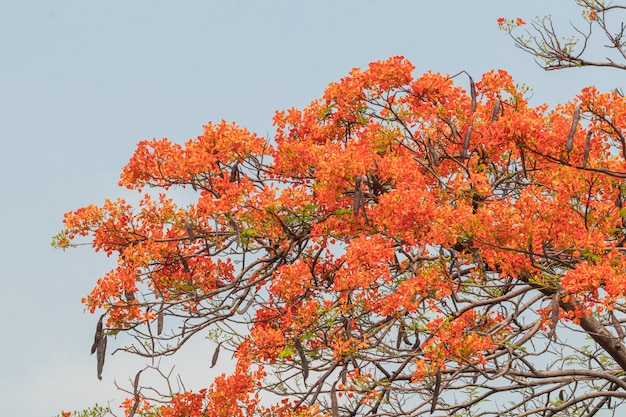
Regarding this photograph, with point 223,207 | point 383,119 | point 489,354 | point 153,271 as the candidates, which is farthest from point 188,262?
point 489,354

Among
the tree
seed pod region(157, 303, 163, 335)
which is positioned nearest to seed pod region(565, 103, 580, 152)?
the tree

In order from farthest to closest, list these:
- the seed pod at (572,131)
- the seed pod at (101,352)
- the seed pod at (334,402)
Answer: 1. the seed pod at (334,402)
2. the seed pod at (101,352)
3. the seed pod at (572,131)

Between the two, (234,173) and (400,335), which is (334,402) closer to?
(400,335)

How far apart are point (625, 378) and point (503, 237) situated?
283 cm

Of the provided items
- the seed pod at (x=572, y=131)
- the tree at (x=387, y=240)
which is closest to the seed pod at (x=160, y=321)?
the tree at (x=387, y=240)

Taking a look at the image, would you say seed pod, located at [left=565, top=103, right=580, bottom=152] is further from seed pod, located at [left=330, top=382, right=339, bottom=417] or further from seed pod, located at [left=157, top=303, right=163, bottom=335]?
seed pod, located at [left=157, top=303, right=163, bottom=335]

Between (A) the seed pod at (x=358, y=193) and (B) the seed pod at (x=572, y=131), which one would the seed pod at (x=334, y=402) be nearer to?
(A) the seed pod at (x=358, y=193)

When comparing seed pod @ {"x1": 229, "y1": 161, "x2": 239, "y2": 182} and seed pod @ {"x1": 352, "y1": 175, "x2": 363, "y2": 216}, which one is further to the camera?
seed pod @ {"x1": 229, "y1": 161, "x2": 239, "y2": 182}

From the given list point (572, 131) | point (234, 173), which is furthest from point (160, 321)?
point (572, 131)

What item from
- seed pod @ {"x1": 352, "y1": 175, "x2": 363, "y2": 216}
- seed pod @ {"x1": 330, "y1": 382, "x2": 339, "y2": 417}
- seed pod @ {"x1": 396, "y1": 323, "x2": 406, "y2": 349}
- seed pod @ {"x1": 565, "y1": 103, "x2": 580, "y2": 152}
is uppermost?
seed pod @ {"x1": 352, "y1": 175, "x2": 363, "y2": 216}

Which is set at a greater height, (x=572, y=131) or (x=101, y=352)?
(x=572, y=131)

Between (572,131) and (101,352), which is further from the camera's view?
(101,352)

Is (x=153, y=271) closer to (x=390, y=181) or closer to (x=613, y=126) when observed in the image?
(x=390, y=181)

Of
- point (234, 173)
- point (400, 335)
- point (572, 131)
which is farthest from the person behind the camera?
point (234, 173)
